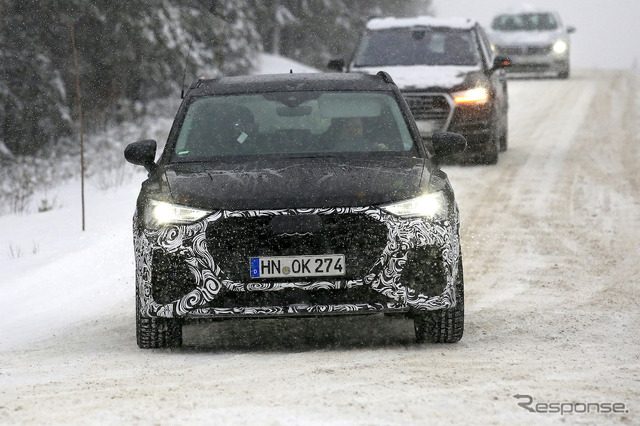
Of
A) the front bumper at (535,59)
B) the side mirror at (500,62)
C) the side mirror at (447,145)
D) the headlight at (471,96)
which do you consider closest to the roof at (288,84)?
the side mirror at (447,145)

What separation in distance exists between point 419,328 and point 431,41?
34.4 feet

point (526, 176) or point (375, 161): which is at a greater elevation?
point (375, 161)

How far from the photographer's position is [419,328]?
700 centimetres

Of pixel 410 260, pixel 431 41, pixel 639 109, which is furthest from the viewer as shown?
pixel 639 109

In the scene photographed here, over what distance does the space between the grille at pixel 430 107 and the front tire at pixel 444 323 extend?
8.83 m

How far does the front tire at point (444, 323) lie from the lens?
6852 mm

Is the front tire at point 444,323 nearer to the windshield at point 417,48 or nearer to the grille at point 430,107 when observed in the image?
the grille at point 430,107

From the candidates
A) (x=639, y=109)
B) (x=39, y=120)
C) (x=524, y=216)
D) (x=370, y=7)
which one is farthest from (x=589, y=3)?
(x=524, y=216)

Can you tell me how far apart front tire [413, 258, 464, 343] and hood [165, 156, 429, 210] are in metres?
0.60

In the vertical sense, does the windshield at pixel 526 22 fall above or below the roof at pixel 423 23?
below

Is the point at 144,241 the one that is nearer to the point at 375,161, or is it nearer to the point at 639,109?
the point at 375,161

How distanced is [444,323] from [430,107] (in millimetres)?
9014

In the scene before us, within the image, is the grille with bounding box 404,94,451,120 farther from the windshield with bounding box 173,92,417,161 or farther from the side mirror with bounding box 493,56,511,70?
the windshield with bounding box 173,92,417,161

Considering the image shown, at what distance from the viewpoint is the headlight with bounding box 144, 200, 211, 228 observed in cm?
661
